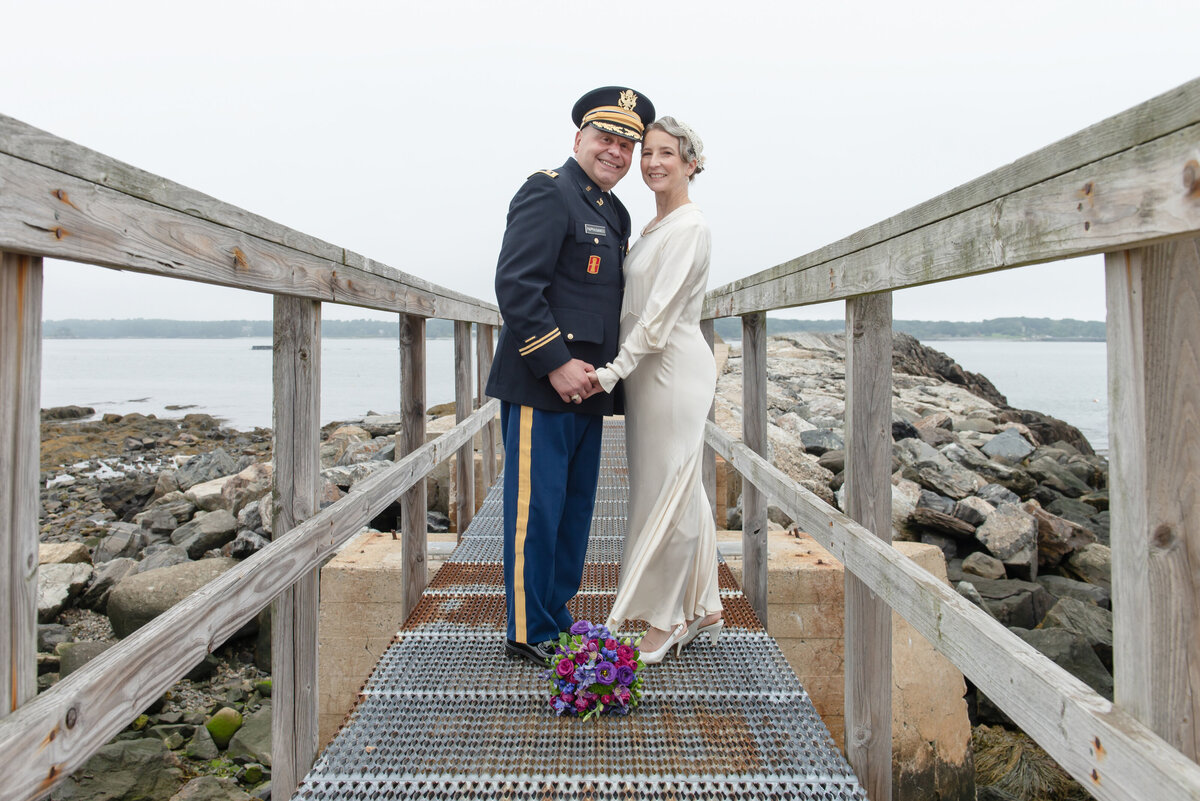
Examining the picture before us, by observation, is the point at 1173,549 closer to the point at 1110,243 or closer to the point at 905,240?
the point at 1110,243

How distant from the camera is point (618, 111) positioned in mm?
2803

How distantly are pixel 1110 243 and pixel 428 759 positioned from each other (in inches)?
78.9

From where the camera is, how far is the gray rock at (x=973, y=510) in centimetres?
788

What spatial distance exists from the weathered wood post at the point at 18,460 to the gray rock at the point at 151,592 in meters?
5.48

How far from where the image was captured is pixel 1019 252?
4.54 feet

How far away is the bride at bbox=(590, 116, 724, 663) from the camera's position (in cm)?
275

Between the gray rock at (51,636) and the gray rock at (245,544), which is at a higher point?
the gray rock at (245,544)

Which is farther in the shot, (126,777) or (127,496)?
(127,496)

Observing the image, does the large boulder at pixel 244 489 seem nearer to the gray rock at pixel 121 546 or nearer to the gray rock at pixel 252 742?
the gray rock at pixel 121 546

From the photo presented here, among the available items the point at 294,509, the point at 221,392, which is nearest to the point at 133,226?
the point at 294,509

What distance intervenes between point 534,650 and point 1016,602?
502 centimetres

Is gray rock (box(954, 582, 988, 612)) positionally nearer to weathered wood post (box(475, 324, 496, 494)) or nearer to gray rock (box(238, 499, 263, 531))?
weathered wood post (box(475, 324, 496, 494))

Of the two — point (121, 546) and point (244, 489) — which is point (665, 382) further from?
point (121, 546)

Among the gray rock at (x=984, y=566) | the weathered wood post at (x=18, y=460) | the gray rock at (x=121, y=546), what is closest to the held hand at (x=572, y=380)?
the weathered wood post at (x=18, y=460)
